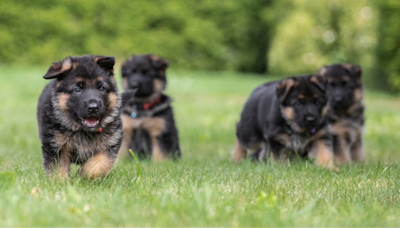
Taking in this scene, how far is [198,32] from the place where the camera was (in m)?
23.4

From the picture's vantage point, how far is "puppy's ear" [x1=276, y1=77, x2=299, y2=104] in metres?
4.42

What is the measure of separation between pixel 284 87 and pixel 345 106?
3.84 feet

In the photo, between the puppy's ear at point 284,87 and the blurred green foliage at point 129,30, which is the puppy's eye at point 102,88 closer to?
the puppy's ear at point 284,87

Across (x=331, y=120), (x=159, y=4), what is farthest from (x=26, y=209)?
(x=159, y=4)

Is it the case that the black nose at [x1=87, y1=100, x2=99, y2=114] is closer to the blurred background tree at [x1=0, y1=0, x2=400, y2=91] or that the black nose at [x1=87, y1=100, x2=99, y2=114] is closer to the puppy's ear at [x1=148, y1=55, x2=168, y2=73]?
the puppy's ear at [x1=148, y1=55, x2=168, y2=73]

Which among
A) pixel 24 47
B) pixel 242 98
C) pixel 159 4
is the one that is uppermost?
pixel 159 4

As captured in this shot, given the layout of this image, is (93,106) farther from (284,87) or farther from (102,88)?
(284,87)

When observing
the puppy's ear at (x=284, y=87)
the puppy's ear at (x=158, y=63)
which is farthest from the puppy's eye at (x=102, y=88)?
the puppy's ear at (x=158, y=63)

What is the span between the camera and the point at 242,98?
14.4 meters

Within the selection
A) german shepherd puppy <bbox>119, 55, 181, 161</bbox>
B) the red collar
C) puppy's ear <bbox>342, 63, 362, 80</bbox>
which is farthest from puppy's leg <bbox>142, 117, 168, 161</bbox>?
puppy's ear <bbox>342, 63, 362, 80</bbox>

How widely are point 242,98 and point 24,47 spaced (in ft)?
38.6

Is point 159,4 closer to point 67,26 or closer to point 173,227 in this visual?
point 67,26

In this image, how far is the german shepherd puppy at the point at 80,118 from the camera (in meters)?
3.01

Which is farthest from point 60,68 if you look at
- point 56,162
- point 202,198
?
point 202,198
